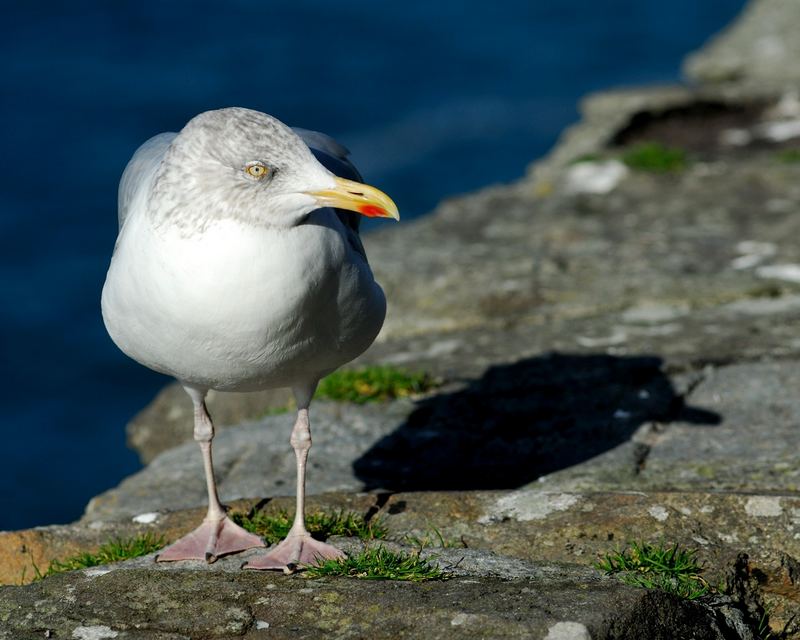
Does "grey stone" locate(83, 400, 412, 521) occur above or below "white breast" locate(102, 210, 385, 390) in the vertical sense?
below

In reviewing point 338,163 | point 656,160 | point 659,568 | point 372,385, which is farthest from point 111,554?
point 656,160

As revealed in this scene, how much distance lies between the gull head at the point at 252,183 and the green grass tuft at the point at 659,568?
1231 mm

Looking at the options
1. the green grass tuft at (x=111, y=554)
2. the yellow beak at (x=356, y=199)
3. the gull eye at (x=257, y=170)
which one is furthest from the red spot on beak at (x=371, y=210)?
the green grass tuft at (x=111, y=554)

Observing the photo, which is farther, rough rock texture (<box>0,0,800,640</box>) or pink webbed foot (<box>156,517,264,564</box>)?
pink webbed foot (<box>156,517,264,564</box>)

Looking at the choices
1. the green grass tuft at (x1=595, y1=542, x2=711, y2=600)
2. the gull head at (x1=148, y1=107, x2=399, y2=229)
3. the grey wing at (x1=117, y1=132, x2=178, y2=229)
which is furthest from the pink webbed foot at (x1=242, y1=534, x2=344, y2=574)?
the grey wing at (x1=117, y1=132, x2=178, y2=229)

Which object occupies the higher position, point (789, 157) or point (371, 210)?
point (789, 157)

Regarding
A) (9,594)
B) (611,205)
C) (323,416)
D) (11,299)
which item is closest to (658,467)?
(323,416)

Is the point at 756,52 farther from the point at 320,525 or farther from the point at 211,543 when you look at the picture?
the point at 211,543

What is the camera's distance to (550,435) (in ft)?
17.1

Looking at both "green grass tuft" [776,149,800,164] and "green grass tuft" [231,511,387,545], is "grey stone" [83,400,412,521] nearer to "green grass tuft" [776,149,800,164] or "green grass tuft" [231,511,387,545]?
"green grass tuft" [231,511,387,545]

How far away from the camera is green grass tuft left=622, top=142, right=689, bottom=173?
27.5 ft

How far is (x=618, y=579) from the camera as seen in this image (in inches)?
142

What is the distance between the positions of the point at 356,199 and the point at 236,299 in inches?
18.3

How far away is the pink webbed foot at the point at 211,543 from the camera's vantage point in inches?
153
